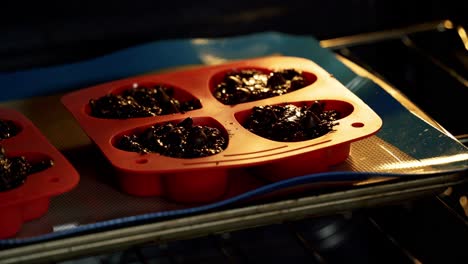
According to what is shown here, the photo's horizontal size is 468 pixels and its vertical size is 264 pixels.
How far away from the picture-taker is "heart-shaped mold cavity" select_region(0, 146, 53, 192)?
102 cm

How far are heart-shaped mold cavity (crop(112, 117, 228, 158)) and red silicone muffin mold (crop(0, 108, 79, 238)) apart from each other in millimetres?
101

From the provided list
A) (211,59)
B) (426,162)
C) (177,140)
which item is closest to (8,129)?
(177,140)

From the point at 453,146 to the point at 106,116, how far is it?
0.55 meters

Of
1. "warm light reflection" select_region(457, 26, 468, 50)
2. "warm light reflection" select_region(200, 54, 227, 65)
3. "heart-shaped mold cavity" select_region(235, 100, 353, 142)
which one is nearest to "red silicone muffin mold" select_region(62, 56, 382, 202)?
"heart-shaped mold cavity" select_region(235, 100, 353, 142)

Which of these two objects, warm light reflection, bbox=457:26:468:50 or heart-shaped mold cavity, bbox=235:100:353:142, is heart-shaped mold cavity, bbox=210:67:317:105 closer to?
heart-shaped mold cavity, bbox=235:100:353:142

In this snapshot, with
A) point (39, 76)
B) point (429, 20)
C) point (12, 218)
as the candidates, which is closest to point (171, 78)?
point (39, 76)

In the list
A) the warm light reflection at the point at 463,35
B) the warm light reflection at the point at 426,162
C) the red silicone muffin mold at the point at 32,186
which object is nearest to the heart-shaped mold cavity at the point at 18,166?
the red silicone muffin mold at the point at 32,186

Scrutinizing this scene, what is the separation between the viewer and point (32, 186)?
101cm

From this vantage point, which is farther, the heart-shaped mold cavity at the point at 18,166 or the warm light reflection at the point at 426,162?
the warm light reflection at the point at 426,162

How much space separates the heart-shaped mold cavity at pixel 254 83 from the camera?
4.25 ft

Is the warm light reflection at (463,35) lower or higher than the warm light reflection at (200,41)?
higher

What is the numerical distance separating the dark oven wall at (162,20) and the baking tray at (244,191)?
0.50ft

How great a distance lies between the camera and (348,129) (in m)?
1.15

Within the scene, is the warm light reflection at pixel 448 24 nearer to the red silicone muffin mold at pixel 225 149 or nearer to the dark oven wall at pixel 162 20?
the dark oven wall at pixel 162 20
